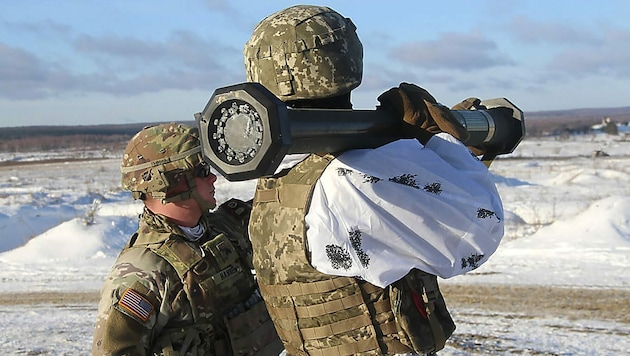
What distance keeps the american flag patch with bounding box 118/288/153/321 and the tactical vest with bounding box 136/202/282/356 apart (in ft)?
0.48

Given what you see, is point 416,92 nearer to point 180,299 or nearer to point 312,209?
point 312,209

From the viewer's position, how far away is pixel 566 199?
1697 cm

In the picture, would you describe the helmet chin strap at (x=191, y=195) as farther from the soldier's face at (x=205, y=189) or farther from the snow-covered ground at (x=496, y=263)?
the snow-covered ground at (x=496, y=263)

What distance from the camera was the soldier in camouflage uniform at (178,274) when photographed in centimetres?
288

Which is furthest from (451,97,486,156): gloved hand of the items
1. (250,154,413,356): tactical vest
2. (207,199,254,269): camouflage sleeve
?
(207,199,254,269): camouflage sleeve

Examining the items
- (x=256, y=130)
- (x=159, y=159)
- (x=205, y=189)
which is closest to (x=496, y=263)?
(x=205, y=189)

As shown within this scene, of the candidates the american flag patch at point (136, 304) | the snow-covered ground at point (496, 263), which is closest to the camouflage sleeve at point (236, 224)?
the american flag patch at point (136, 304)

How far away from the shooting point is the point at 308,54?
6.89 ft

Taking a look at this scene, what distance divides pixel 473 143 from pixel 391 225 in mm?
516

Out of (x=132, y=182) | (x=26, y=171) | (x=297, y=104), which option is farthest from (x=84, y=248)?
(x=26, y=171)

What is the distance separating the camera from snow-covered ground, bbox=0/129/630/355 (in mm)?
6715

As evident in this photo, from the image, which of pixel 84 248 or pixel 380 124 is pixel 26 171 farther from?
pixel 380 124

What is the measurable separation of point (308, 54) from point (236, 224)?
1578 millimetres

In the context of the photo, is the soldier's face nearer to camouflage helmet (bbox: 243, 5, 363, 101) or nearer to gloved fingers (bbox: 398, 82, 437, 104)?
camouflage helmet (bbox: 243, 5, 363, 101)
